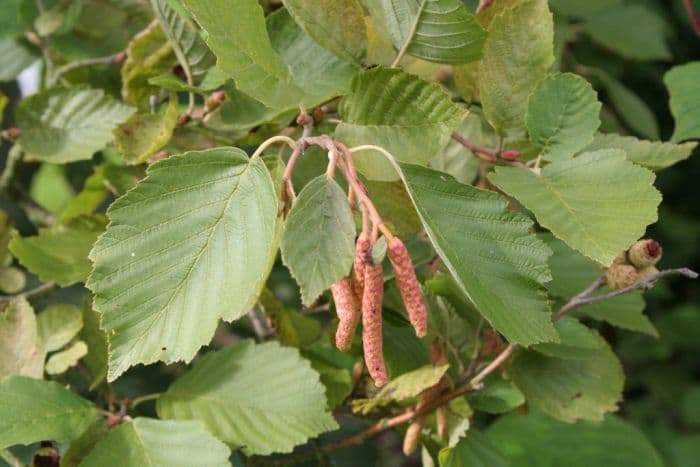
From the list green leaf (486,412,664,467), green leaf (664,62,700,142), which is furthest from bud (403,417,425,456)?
green leaf (486,412,664,467)

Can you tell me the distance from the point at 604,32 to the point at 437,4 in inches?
44.8

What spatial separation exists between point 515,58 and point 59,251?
0.65 meters

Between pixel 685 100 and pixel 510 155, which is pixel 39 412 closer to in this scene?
pixel 510 155

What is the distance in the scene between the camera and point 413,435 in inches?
45.1

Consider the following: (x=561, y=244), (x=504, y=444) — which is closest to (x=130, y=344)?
(x=561, y=244)

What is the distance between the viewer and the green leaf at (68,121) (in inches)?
51.4

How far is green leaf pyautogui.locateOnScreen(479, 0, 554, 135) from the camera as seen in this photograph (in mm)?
1048

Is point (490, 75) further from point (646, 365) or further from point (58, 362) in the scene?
point (646, 365)

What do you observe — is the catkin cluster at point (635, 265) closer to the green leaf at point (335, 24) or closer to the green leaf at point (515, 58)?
the green leaf at point (515, 58)

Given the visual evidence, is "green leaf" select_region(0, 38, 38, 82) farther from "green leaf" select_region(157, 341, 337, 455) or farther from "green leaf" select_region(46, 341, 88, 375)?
"green leaf" select_region(157, 341, 337, 455)

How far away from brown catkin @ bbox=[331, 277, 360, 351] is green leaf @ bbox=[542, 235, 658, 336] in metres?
0.42

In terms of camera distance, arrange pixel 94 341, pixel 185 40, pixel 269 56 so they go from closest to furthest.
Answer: pixel 269 56
pixel 185 40
pixel 94 341

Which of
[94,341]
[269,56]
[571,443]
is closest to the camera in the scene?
[269,56]

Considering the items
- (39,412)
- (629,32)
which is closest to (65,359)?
(39,412)
